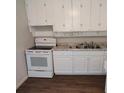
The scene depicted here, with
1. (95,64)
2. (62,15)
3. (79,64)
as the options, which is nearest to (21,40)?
(62,15)

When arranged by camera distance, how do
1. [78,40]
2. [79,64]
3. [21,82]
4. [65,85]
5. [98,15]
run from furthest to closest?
[78,40] → [79,64] → [98,15] → [21,82] → [65,85]

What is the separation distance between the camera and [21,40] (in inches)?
144

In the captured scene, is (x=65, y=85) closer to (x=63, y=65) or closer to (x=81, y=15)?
(x=63, y=65)

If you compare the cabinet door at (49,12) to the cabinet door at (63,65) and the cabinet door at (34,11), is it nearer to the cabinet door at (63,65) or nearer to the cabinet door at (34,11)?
the cabinet door at (34,11)

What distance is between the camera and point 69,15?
155 inches

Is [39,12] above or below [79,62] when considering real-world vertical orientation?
above

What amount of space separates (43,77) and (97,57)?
1609mm

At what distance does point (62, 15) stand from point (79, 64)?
4.80 feet

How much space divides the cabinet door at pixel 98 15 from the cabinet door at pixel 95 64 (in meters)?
0.82

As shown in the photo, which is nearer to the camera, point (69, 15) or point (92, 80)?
point (92, 80)
